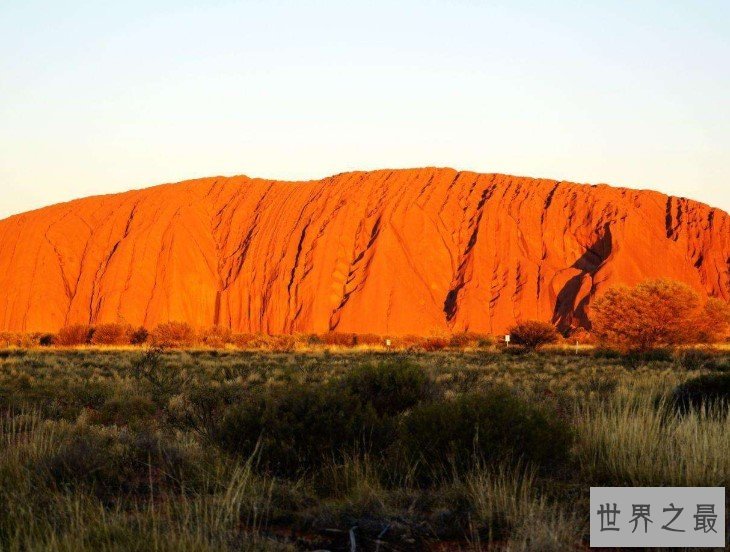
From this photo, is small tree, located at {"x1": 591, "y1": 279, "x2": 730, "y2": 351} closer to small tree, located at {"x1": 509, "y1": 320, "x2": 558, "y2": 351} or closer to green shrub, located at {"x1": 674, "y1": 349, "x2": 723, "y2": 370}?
green shrub, located at {"x1": 674, "y1": 349, "x2": 723, "y2": 370}

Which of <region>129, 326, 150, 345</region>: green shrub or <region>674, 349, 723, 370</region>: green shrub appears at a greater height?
<region>674, 349, 723, 370</region>: green shrub

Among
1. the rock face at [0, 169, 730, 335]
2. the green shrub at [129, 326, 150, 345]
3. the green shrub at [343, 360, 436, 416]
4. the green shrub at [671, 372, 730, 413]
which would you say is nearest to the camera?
the green shrub at [343, 360, 436, 416]

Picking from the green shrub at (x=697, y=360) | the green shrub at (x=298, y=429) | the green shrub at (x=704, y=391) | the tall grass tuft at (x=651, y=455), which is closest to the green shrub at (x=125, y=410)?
the green shrub at (x=298, y=429)

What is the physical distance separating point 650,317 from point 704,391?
99.2 ft

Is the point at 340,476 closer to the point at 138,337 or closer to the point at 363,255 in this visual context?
the point at 138,337

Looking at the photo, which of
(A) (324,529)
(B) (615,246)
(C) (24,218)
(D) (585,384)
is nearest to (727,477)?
(A) (324,529)

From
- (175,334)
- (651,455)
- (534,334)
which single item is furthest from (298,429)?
(175,334)

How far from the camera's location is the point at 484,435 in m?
7.54

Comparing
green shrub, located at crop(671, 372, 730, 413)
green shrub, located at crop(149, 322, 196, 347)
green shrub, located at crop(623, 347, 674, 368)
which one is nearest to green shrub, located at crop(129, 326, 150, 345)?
green shrub, located at crop(149, 322, 196, 347)

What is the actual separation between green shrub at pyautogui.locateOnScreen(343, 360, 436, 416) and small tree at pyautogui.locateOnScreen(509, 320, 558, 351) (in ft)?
124

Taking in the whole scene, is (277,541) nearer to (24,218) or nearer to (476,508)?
(476,508)

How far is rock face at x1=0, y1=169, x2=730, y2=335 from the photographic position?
68.4 metres

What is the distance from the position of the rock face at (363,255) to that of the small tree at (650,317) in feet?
62.7

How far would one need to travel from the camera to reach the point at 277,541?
5523 millimetres
